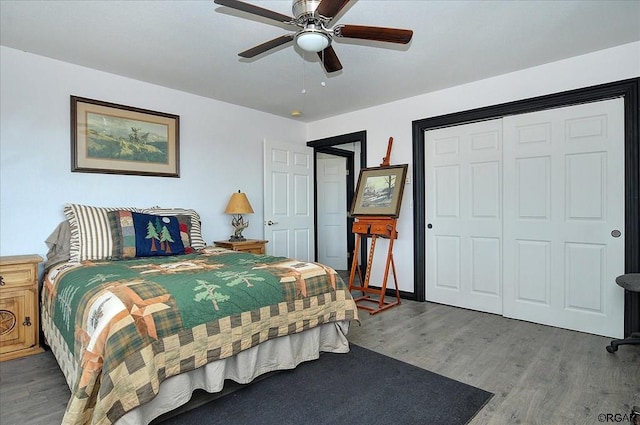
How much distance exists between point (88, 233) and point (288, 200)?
248 centimetres

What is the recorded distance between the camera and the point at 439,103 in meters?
3.96

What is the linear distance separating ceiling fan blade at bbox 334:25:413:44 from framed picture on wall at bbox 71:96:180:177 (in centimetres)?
250

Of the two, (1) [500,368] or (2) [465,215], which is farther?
(2) [465,215]

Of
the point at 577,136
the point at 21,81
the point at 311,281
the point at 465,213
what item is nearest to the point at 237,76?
the point at 21,81

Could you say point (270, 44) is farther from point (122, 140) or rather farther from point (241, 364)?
point (122, 140)

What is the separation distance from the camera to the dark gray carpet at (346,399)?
6.00 ft

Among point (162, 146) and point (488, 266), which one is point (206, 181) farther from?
point (488, 266)

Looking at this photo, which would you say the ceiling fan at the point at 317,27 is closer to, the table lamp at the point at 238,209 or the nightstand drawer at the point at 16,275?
the table lamp at the point at 238,209

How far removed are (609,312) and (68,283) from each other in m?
4.11

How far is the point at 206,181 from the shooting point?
4.17m

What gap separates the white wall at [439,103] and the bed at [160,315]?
1.97 meters

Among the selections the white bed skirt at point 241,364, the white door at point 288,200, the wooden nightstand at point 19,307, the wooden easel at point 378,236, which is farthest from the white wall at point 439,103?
the wooden nightstand at point 19,307

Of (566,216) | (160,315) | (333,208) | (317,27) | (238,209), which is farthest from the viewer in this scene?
(333,208)

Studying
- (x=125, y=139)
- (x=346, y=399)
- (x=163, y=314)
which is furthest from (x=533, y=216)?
(x=125, y=139)
